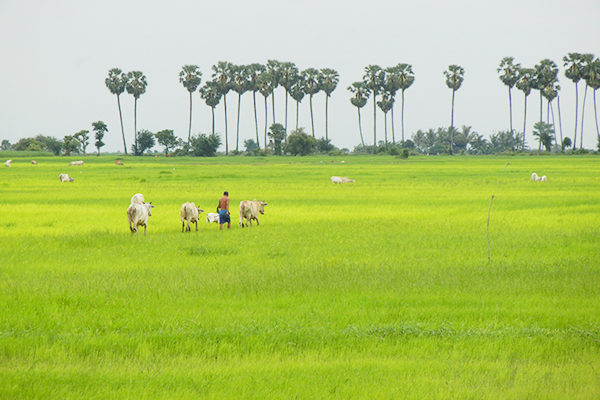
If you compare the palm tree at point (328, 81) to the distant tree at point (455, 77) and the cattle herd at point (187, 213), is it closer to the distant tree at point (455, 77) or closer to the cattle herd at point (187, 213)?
the distant tree at point (455, 77)

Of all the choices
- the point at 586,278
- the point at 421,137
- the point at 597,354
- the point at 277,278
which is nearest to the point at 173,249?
the point at 277,278

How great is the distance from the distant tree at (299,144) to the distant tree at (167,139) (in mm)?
24944

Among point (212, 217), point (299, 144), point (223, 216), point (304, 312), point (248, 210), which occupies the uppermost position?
point (299, 144)

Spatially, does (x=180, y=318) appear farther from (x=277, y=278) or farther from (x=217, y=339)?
(x=277, y=278)

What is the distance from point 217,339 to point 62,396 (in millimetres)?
2387

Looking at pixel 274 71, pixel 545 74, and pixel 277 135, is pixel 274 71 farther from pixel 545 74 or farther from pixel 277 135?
pixel 545 74

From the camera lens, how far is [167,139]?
393 ft

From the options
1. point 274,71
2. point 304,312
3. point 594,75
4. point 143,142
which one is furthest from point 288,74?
point 304,312

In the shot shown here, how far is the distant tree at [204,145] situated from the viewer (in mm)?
113875

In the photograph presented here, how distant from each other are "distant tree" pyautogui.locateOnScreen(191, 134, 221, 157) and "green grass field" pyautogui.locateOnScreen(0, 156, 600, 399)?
94.7 meters

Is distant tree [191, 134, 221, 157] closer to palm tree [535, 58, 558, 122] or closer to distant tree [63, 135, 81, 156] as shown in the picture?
distant tree [63, 135, 81, 156]

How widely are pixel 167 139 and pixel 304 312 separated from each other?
11446cm

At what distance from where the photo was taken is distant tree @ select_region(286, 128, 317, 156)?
109188 mm

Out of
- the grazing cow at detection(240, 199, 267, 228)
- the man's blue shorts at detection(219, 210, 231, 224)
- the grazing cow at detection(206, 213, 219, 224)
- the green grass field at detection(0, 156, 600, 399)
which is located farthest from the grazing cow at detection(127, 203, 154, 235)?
the grazing cow at detection(206, 213, 219, 224)
